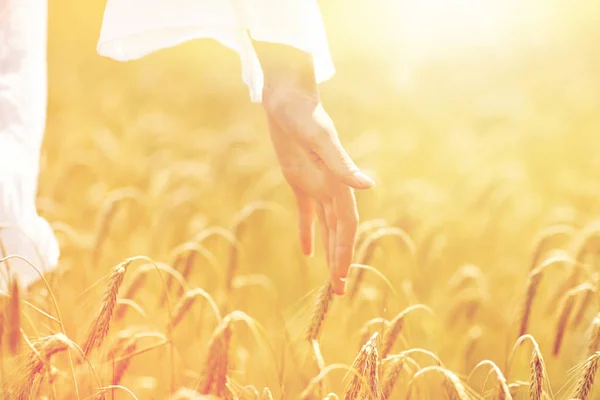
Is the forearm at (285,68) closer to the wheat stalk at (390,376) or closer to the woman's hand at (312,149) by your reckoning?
the woman's hand at (312,149)

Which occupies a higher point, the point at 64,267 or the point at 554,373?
the point at 64,267

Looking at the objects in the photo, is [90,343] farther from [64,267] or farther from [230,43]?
[64,267]

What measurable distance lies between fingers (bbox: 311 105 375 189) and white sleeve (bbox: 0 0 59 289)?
1.43 feet

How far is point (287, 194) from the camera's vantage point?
8.10ft

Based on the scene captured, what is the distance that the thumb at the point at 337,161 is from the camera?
870 mm

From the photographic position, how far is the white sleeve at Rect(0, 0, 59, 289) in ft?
3.30

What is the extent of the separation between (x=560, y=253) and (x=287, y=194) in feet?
3.89

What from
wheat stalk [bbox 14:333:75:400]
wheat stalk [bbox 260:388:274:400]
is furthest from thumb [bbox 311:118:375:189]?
wheat stalk [bbox 14:333:75:400]

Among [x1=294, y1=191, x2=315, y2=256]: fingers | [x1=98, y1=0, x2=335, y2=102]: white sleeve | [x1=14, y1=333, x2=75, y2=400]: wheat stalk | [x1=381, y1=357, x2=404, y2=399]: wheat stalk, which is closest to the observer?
[x1=14, y1=333, x2=75, y2=400]: wheat stalk

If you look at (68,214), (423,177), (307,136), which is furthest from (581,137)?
(307,136)

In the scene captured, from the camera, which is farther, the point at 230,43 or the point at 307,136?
the point at 230,43

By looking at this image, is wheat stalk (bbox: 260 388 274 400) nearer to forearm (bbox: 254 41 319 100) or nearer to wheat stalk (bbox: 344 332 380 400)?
wheat stalk (bbox: 344 332 380 400)

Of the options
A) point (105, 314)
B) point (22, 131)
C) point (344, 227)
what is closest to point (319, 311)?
point (344, 227)

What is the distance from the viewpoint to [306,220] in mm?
1100
